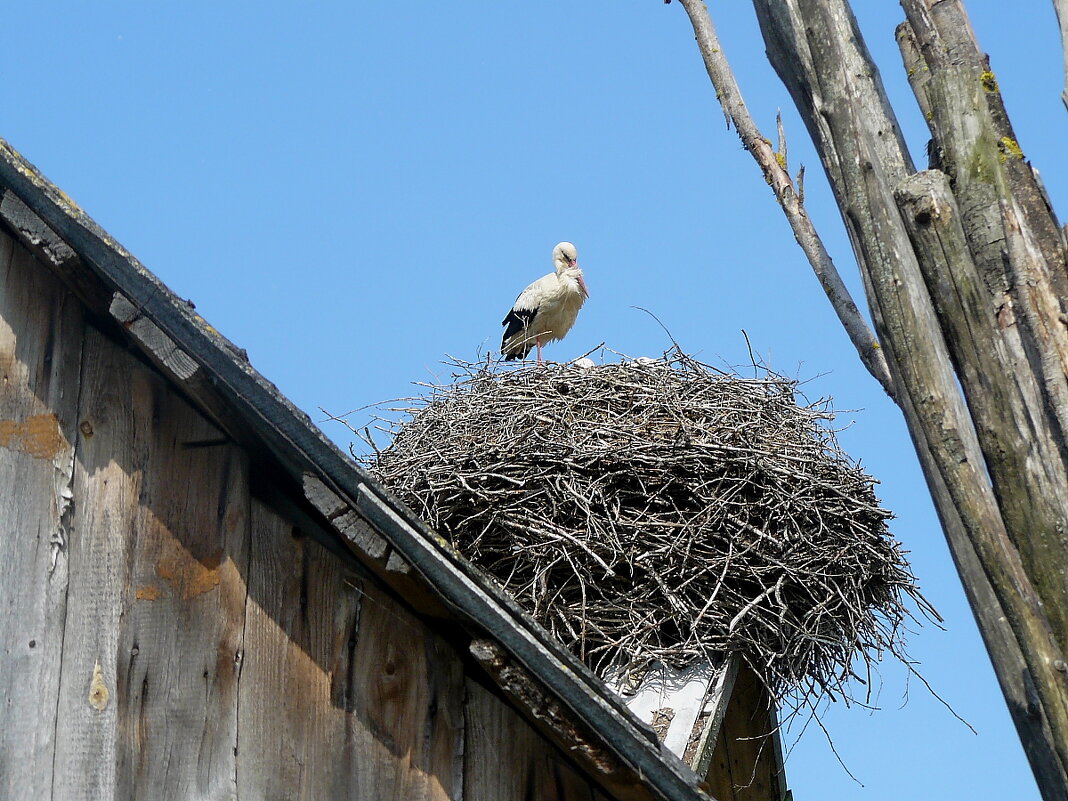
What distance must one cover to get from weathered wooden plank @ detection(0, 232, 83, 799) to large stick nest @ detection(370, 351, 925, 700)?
2086mm

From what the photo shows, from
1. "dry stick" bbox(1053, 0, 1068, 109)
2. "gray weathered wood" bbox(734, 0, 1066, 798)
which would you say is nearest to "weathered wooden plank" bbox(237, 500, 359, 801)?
"gray weathered wood" bbox(734, 0, 1066, 798)

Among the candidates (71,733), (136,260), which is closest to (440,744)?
(71,733)

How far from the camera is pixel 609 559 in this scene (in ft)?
18.5

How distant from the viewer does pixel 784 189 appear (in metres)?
5.96

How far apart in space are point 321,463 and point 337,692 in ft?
2.52

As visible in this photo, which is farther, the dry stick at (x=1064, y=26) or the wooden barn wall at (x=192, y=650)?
the wooden barn wall at (x=192, y=650)

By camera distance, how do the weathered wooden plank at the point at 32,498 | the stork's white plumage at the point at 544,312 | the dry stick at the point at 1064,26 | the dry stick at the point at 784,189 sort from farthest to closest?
the stork's white plumage at the point at 544,312 → the dry stick at the point at 784,189 → the weathered wooden plank at the point at 32,498 → the dry stick at the point at 1064,26

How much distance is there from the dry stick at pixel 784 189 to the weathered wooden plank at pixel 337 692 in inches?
75.8

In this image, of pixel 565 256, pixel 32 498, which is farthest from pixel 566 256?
pixel 32 498

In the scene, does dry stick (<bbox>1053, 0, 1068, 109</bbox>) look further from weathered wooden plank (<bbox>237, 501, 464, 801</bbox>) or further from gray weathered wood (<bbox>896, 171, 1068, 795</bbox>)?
weathered wooden plank (<bbox>237, 501, 464, 801</bbox>)

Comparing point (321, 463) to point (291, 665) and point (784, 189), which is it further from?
point (784, 189)

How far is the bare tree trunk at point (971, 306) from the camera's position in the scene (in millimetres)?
3039

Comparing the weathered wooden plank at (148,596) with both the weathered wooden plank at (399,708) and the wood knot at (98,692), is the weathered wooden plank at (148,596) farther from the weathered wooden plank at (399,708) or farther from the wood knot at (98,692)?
the weathered wooden plank at (399,708)

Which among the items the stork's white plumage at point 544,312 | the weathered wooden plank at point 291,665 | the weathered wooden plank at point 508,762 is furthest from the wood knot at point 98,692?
the stork's white plumage at point 544,312
